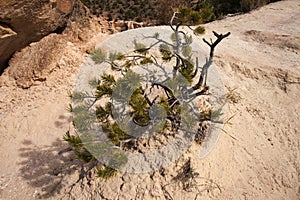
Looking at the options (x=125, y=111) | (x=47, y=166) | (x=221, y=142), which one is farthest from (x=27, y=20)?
(x=221, y=142)

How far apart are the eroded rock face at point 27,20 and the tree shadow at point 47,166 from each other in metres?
1.46

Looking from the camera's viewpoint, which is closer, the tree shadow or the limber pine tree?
the limber pine tree

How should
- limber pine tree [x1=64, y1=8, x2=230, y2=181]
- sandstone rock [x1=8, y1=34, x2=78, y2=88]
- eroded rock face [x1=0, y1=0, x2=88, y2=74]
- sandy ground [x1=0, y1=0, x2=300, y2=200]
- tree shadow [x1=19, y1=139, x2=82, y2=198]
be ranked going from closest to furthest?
limber pine tree [x1=64, y1=8, x2=230, y2=181], sandy ground [x1=0, y1=0, x2=300, y2=200], tree shadow [x1=19, y1=139, x2=82, y2=198], eroded rock face [x1=0, y1=0, x2=88, y2=74], sandstone rock [x1=8, y1=34, x2=78, y2=88]

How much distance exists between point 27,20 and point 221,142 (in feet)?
10.2

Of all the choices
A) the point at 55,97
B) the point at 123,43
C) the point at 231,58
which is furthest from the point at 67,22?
the point at 231,58

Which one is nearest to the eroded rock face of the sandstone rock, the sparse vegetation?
the sandstone rock

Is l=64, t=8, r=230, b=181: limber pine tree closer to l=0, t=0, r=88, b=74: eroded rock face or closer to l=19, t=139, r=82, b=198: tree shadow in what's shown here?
l=19, t=139, r=82, b=198: tree shadow

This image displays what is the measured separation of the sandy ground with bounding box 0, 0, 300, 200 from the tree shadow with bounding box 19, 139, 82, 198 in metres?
0.01

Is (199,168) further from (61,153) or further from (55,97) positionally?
(55,97)

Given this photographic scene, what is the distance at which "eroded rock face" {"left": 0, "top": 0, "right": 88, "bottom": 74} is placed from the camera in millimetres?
3600

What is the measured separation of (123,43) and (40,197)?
110 inches

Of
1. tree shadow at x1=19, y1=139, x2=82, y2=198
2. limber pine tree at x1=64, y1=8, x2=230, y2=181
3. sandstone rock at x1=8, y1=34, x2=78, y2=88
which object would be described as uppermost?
limber pine tree at x1=64, y1=8, x2=230, y2=181

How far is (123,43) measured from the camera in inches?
183

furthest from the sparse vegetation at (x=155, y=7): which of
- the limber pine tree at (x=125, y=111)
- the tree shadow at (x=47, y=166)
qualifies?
the tree shadow at (x=47, y=166)
